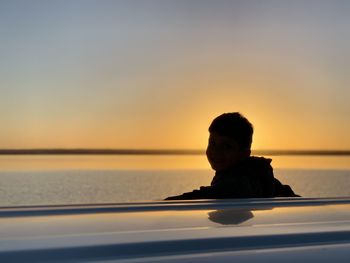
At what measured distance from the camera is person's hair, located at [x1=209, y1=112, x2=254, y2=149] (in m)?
2.34

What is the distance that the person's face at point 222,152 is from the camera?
231 centimetres

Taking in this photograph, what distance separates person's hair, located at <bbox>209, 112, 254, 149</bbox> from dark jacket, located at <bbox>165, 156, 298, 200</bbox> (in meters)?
0.07

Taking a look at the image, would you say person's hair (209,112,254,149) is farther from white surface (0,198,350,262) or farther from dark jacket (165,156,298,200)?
white surface (0,198,350,262)

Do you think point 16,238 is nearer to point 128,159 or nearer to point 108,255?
point 108,255

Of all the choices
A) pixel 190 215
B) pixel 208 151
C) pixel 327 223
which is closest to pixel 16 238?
pixel 190 215

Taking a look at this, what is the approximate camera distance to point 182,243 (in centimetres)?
97

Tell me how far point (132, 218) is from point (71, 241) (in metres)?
0.23

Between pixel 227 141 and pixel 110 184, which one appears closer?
pixel 227 141

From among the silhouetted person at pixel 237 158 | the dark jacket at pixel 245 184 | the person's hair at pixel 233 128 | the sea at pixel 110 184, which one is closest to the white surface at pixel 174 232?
the dark jacket at pixel 245 184

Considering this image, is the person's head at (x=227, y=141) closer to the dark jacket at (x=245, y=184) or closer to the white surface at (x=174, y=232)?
the dark jacket at (x=245, y=184)

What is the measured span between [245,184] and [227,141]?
0.92ft

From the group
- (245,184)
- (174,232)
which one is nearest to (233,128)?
(245,184)

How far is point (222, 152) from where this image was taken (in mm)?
2334

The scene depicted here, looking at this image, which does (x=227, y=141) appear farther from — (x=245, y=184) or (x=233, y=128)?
(x=245, y=184)
